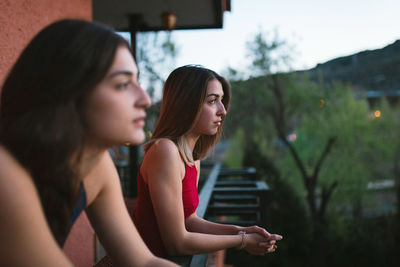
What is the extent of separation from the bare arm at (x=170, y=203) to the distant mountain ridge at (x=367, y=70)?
907cm

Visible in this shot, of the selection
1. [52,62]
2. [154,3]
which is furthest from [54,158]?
[154,3]

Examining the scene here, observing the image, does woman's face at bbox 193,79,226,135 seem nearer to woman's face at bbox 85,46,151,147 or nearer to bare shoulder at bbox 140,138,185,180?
bare shoulder at bbox 140,138,185,180

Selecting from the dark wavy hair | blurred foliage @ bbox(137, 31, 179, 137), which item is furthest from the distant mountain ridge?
the dark wavy hair

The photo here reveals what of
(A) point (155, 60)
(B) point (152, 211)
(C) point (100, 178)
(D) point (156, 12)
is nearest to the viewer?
(C) point (100, 178)

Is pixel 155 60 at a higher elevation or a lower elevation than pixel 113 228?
higher

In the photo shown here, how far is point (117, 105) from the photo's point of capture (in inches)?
28.5

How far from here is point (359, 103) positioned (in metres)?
17.5

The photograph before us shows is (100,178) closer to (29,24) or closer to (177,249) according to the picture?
(177,249)

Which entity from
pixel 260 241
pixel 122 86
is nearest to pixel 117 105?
pixel 122 86

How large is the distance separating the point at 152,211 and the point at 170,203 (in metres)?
0.17

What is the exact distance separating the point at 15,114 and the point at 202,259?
814 mm

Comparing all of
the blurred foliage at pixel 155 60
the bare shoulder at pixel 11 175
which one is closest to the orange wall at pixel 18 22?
the bare shoulder at pixel 11 175

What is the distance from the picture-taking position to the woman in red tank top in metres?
1.14

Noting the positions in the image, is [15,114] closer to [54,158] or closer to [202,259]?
[54,158]
